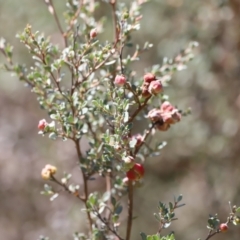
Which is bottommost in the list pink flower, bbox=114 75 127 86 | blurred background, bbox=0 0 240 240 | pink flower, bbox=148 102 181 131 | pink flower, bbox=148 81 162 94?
pink flower, bbox=148 81 162 94

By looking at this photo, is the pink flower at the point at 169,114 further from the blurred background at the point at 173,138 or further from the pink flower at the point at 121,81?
the blurred background at the point at 173,138

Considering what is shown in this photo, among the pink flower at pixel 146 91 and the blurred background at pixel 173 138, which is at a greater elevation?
the blurred background at pixel 173 138

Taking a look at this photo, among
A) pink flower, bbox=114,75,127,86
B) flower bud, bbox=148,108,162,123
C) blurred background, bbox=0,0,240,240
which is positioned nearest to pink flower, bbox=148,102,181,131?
flower bud, bbox=148,108,162,123

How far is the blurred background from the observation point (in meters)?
2.64

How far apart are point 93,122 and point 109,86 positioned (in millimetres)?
306

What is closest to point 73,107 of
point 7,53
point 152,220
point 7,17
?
point 7,53

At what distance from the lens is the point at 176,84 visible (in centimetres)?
292

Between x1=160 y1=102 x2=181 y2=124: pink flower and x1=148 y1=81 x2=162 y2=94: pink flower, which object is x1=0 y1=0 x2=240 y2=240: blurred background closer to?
x1=160 y1=102 x2=181 y2=124: pink flower

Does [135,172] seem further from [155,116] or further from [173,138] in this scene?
[173,138]

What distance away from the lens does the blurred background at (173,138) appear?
264cm

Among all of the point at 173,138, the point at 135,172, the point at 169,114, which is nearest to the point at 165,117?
the point at 169,114

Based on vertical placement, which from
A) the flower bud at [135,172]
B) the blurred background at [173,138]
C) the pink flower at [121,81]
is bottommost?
the flower bud at [135,172]

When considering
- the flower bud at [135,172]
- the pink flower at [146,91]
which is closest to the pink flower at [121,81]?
the pink flower at [146,91]

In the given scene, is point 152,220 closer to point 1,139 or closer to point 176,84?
point 176,84
